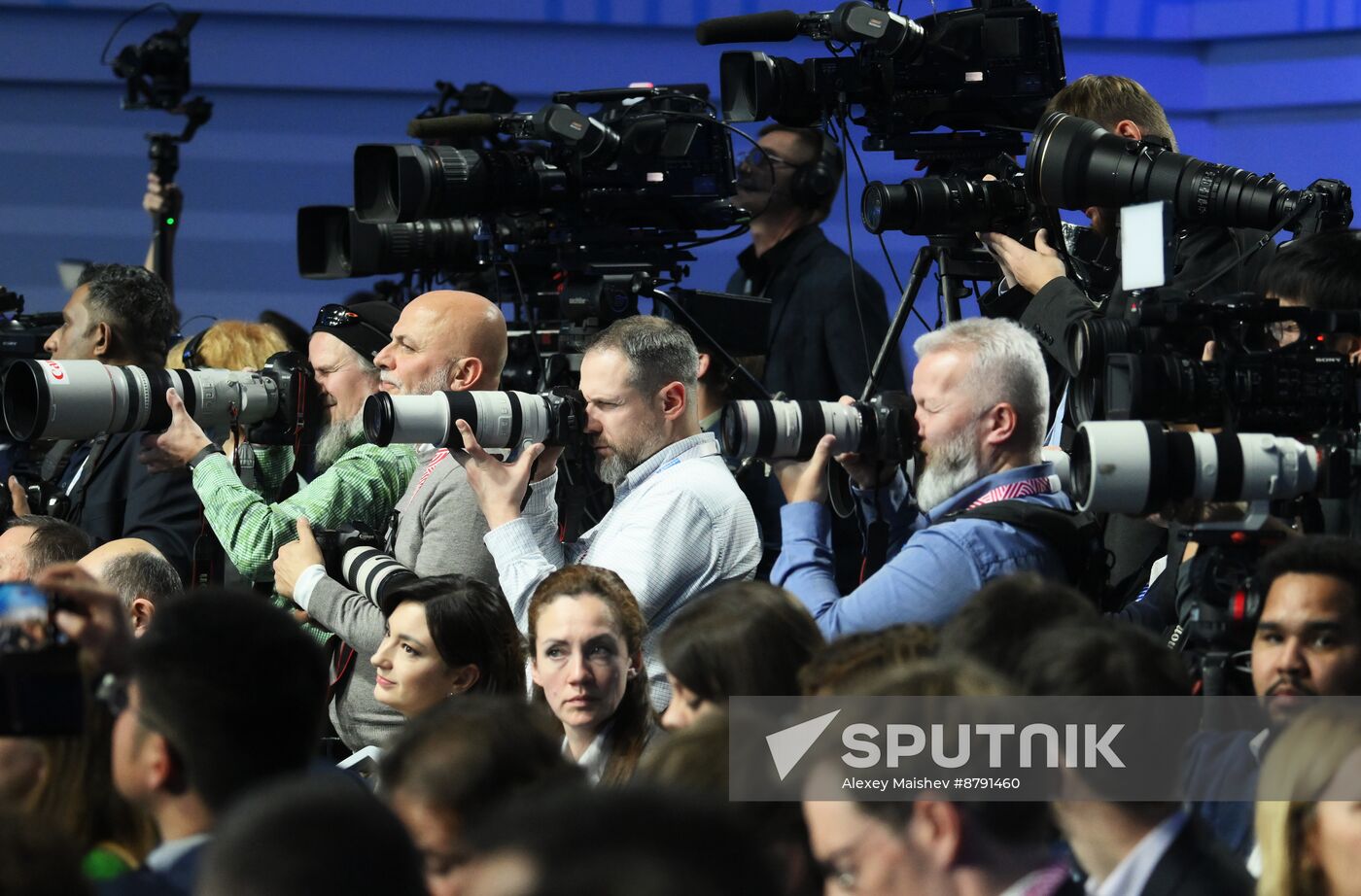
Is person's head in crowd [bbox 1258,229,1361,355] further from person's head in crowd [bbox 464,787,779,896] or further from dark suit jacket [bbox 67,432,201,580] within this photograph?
dark suit jacket [bbox 67,432,201,580]

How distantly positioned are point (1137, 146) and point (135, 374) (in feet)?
5.70

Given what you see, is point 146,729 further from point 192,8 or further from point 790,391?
point 192,8

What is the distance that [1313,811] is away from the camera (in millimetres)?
1629

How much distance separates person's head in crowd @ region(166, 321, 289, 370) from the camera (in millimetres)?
3885

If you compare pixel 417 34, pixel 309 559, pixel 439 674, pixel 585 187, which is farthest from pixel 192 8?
pixel 439 674

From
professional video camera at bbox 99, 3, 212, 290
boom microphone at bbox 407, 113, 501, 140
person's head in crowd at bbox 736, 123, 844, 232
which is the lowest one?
person's head in crowd at bbox 736, 123, 844, 232

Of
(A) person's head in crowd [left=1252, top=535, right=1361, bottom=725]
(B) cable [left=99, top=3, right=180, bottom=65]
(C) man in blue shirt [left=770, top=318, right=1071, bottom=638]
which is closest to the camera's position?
(A) person's head in crowd [left=1252, top=535, right=1361, bottom=725]

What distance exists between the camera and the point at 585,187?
3.62m

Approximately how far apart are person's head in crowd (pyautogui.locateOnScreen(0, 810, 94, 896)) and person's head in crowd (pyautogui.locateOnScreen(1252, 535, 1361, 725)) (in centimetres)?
135

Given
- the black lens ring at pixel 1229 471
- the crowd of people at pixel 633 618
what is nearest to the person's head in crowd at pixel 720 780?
the crowd of people at pixel 633 618

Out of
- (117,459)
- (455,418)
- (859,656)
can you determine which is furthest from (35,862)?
(117,459)

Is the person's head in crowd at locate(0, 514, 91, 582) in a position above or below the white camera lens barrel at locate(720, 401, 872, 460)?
below

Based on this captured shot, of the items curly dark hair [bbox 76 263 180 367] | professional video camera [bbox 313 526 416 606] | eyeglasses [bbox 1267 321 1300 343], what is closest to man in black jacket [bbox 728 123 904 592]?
professional video camera [bbox 313 526 416 606]

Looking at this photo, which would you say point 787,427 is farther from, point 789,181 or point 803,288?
point 789,181
